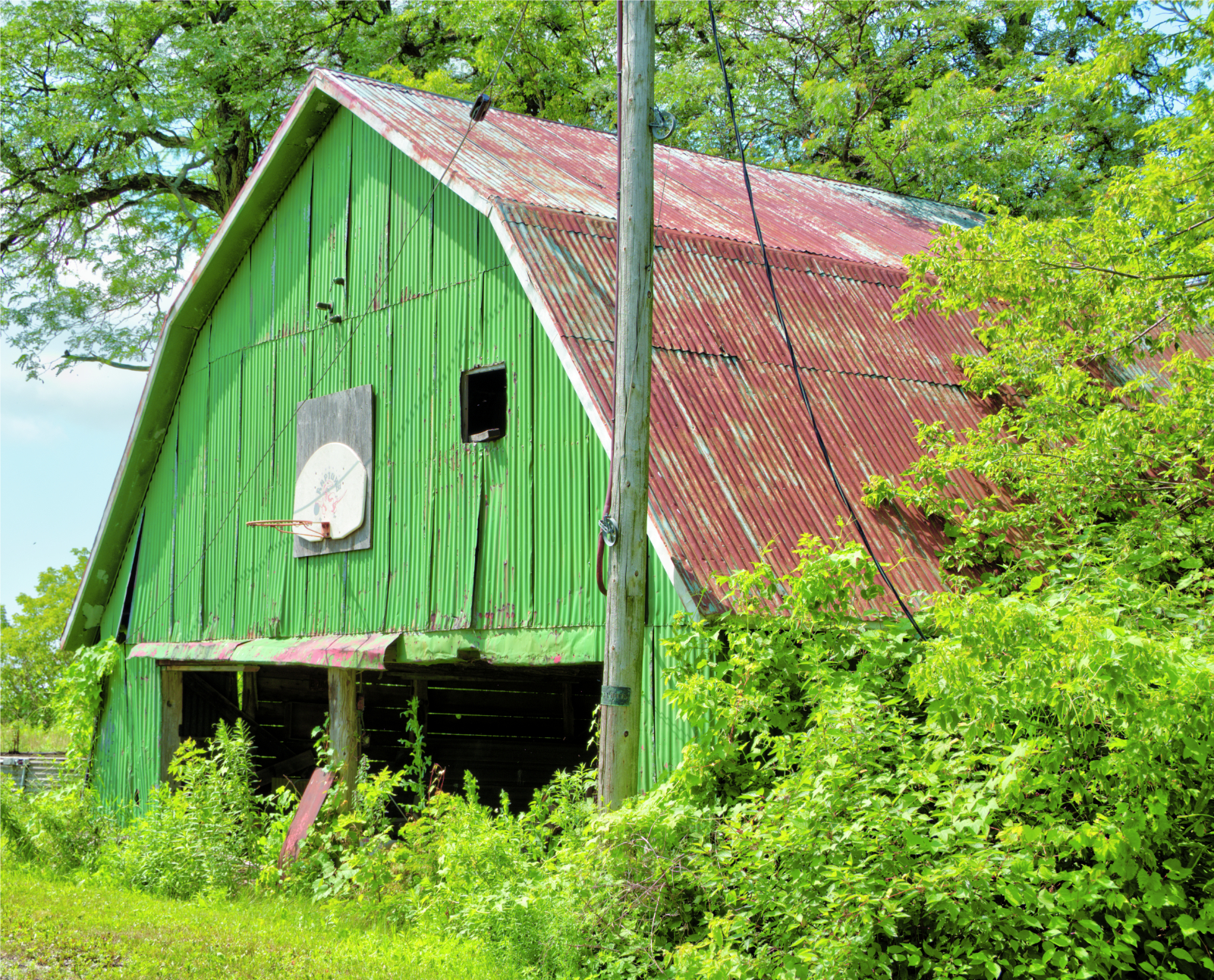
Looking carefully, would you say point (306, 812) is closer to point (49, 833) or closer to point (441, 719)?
point (49, 833)

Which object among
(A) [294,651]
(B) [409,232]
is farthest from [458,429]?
(A) [294,651]

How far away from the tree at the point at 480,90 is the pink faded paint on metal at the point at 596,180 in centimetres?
657

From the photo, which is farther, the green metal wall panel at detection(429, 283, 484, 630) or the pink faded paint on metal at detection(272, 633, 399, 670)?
the pink faded paint on metal at detection(272, 633, 399, 670)

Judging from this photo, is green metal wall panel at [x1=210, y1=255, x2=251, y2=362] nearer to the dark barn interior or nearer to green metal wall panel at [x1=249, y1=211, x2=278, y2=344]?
green metal wall panel at [x1=249, y1=211, x2=278, y2=344]

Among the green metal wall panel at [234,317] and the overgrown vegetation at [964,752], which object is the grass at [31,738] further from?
the overgrown vegetation at [964,752]

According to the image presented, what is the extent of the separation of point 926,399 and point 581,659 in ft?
13.9

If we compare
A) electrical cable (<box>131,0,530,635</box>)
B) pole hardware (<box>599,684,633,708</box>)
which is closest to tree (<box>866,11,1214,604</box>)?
pole hardware (<box>599,684,633,708</box>)

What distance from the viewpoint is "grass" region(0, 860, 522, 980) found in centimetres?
759

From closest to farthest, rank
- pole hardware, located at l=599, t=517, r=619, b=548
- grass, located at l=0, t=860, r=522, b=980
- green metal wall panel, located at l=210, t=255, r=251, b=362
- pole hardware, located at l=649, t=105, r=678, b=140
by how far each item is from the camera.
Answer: grass, located at l=0, t=860, r=522, b=980, pole hardware, located at l=599, t=517, r=619, b=548, pole hardware, located at l=649, t=105, r=678, b=140, green metal wall panel, located at l=210, t=255, r=251, b=362

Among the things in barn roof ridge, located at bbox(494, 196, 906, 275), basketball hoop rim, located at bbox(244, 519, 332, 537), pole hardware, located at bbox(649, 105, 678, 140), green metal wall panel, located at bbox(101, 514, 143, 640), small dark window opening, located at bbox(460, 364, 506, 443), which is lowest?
green metal wall panel, located at bbox(101, 514, 143, 640)

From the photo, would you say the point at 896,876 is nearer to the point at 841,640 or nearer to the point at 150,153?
the point at 841,640

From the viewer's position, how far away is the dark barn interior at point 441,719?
15.2 meters

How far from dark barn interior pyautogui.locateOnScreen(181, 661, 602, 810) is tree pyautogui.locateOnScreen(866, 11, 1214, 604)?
6.35 metres

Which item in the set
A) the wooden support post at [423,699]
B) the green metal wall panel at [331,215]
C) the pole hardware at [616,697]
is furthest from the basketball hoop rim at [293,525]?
the pole hardware at [616,697]
